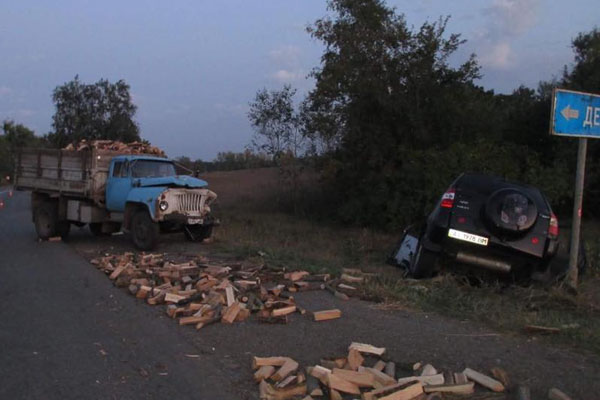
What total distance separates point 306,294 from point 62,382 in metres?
4.07

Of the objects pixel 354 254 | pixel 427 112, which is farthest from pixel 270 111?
pixel 354 254

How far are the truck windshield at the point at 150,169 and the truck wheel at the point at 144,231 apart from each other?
109cm

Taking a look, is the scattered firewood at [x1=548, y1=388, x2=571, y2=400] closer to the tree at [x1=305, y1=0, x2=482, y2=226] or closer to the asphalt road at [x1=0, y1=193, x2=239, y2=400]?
the asphalt road at [x1=0, y1=193, x2=239, y2=400]

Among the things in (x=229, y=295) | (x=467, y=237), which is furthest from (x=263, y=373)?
(x=467, y=237)

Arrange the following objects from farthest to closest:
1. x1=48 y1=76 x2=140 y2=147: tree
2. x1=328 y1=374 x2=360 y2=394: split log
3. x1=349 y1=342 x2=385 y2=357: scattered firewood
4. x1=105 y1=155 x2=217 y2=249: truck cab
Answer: x1=48 y1=76 x2=140 y2=147: tree
x1=105 y1=155 x2=217 y2=249: truck cab
x1=349 y1=342 x2=385 y2=357: scattered firewood
x1=328 y1=374 x2=360 y2=394: split log

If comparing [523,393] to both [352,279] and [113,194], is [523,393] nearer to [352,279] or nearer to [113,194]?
[352,279]

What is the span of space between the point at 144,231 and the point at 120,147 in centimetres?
376

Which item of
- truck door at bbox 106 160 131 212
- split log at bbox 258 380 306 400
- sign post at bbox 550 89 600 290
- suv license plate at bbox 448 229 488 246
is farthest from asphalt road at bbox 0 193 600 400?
truck door at bbox 106 160 131 212

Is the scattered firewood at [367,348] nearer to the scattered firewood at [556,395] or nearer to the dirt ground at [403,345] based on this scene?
the dirt ground at [403,345]

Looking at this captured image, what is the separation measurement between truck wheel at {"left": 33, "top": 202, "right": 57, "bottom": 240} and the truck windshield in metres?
3.59

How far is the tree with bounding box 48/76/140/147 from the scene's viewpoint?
54.5 m

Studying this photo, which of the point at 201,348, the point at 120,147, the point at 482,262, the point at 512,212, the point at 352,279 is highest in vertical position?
the point at 120,147

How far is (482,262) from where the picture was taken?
902cm

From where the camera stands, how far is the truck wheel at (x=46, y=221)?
1759 centimetres
